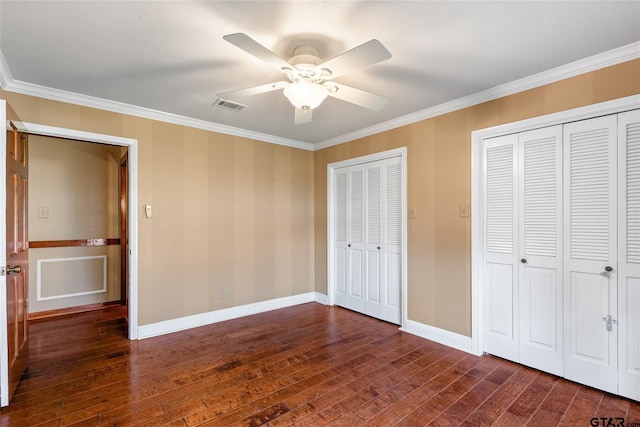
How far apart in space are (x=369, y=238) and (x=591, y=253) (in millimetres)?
2250

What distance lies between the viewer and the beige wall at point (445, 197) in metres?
2.74

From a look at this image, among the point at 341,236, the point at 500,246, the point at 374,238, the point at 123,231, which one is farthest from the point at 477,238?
the point at 123,231

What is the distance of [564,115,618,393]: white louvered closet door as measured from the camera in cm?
221

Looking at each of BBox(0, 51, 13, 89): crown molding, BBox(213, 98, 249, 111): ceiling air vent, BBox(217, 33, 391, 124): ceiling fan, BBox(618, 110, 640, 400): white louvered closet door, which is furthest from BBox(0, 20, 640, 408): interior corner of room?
BBox(217, 33, 391, 124): ceiling fan

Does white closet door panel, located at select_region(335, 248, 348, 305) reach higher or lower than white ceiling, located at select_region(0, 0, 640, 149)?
lower

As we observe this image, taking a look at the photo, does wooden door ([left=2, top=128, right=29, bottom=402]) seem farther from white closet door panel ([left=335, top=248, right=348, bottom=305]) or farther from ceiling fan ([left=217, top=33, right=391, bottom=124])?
white closet door panel ([left=335, top=248, right=348, bottom=305])

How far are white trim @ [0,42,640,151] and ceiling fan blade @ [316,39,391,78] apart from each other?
1.66m

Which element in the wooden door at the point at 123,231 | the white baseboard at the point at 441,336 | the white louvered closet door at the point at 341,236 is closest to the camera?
the white baseboard at the point at 441,336

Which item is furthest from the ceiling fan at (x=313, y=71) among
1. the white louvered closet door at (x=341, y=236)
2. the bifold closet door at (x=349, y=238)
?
the white louvered closet door at (x=341, y=236)

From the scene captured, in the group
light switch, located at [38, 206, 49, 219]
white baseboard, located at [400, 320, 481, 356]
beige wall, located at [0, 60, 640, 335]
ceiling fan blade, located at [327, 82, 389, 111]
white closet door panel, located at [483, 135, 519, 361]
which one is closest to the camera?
ceiling fan blade, located at [327, 82, 389, 111]

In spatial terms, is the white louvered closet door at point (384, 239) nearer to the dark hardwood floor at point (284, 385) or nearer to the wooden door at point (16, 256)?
the dark hardwood floor at point (284, 385)

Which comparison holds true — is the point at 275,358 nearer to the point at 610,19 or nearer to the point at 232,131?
the point at 232,131

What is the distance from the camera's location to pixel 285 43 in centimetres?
204

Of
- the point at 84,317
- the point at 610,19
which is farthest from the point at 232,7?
the point at 84,317
